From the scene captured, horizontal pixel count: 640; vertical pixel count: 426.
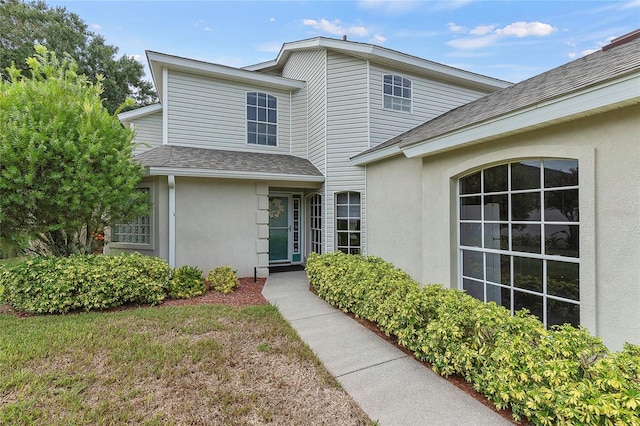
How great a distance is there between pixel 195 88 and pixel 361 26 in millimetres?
6670

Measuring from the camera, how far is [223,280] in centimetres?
686

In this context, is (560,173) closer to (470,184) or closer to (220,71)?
(470,184)

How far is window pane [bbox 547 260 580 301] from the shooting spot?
3373 millimetres

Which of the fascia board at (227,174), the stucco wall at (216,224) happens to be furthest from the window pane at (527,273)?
the stucco wall at (216,224)

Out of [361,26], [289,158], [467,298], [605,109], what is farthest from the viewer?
[361,26]

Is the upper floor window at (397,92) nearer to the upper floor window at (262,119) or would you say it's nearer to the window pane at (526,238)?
the upper floor window at (262,119)

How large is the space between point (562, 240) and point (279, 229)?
7.67 m

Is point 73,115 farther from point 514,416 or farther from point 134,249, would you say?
point 514,416

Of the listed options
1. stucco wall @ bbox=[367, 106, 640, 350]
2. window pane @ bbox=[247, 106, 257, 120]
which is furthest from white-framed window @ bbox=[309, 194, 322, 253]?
stucco wall @ bbox=[367, 106, 640, 350]

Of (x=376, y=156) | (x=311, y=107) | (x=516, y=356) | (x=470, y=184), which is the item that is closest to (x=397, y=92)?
(x=311, y=107)

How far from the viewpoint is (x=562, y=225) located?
3512 millimetres

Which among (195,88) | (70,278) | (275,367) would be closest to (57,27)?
(195,88)

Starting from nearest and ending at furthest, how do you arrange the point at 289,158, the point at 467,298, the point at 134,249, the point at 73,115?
the point at 467,298 < the point at 73,115 < the point at 134,249 < the point at 289,158

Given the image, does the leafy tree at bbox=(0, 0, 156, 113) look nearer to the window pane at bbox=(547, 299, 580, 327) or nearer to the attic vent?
the attic vent
